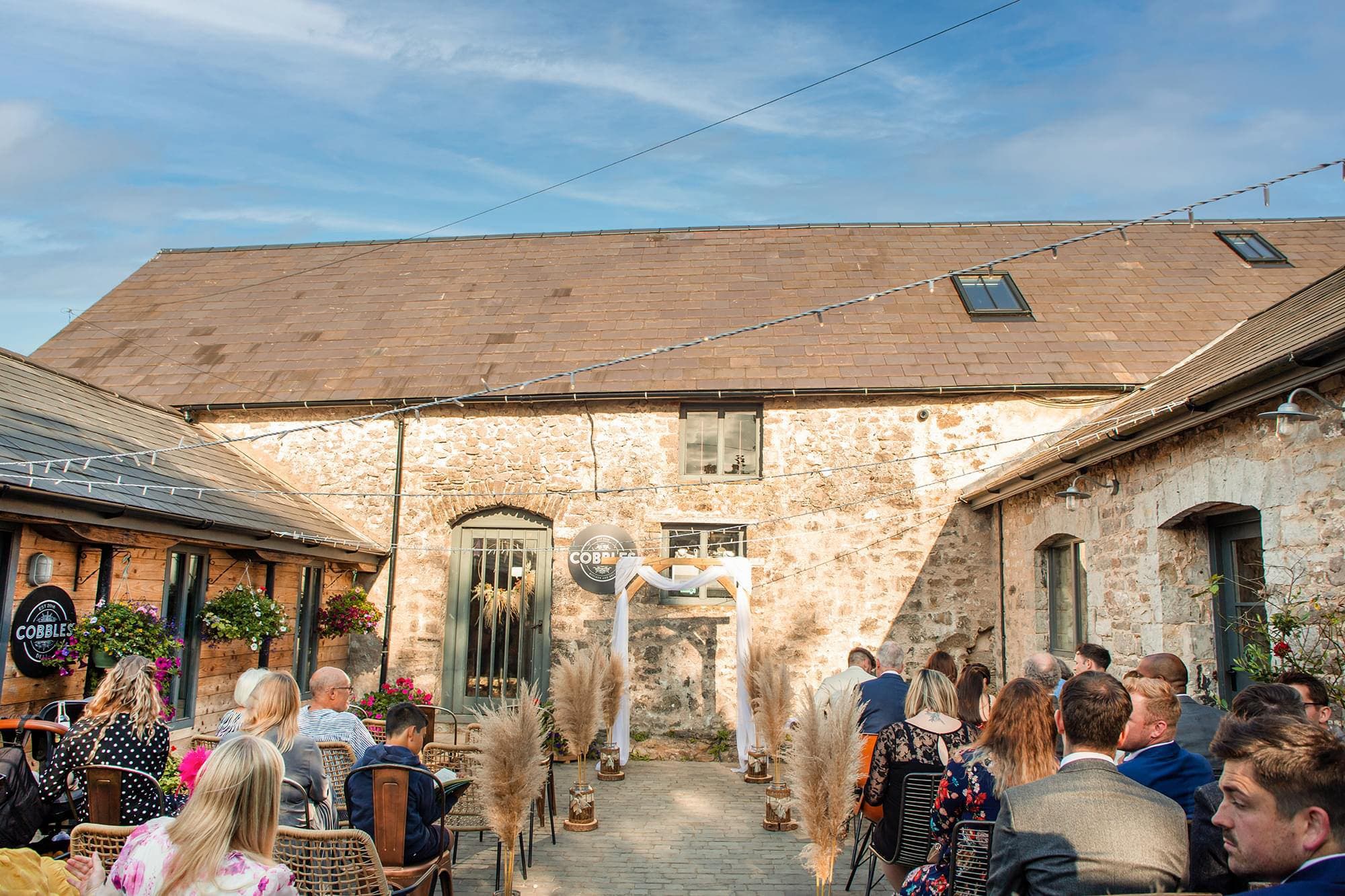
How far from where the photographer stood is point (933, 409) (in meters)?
11.3

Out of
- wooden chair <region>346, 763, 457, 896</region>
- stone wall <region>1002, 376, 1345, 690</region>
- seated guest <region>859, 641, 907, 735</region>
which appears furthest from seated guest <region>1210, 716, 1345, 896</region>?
stone wall <region>1002, 376, 1345, 690</region>

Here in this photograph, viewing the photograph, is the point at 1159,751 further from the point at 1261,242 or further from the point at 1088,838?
the point at 1261,242

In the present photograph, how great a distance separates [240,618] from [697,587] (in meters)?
4.67

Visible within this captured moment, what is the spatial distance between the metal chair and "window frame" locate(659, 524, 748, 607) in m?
7.54

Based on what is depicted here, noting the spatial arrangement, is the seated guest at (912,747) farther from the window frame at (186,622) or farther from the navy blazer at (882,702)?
the window frame at (186,622)

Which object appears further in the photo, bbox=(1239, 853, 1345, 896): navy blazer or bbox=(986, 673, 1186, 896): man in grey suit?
bbox=(986, 673, 1186, 896): man in grey suit

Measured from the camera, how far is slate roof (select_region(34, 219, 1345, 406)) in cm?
1173

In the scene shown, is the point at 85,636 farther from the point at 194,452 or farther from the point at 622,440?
the point at 622,440

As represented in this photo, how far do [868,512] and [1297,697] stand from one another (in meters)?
8.06

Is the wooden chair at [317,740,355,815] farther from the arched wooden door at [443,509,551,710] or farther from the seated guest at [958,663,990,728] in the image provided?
the arched wooden door at [443,509,551,710]

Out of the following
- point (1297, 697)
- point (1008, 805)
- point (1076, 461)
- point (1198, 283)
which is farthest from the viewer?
point (1198, 283)

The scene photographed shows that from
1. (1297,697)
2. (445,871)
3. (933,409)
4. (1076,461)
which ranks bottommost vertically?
(445,871)

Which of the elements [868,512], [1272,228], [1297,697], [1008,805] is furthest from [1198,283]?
[1008,805]

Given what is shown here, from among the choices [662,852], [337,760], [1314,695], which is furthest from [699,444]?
[1314,695]
